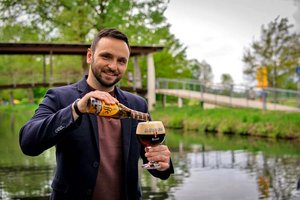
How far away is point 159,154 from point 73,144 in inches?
17.2

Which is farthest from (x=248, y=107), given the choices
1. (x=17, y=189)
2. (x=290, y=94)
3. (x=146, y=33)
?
(x=17, y=189)

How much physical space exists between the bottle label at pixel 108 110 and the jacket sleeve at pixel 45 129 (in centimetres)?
16

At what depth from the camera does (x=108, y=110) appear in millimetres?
2459

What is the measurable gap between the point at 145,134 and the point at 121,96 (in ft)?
1.48

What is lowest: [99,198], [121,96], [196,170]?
[196,170]

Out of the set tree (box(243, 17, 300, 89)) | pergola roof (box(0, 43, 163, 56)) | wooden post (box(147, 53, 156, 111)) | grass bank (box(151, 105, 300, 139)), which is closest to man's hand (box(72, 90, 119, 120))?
grass bank (box(151, 105, 300, 139))

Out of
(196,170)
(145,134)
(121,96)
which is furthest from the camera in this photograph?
(196,170)

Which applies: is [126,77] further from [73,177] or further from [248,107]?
[73,177]

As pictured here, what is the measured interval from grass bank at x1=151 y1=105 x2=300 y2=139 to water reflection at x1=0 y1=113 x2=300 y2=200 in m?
1.79

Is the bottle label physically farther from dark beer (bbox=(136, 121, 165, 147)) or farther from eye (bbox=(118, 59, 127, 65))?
eye (bbox=(118, 59, 127, 65))

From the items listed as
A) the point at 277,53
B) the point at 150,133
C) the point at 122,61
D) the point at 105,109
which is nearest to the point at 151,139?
the point at 150,133

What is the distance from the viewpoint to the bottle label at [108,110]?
2.43m

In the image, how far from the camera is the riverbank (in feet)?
72.6

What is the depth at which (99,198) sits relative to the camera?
279 centimetres
